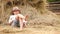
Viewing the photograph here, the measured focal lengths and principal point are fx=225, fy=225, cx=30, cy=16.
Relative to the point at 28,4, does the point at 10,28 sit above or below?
below

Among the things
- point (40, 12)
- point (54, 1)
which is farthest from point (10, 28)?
point (54, 1)

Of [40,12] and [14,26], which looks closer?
[14,26]

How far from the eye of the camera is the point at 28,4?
11.5m

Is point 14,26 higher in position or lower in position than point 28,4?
lower

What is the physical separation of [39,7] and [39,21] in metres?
1.75

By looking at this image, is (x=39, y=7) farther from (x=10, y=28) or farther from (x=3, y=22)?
(x=10, y=28)

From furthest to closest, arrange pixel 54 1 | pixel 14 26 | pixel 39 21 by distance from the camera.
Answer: pixel 54 1, pixel 39 21, pixel 14 26

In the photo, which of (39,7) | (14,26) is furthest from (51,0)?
(14,26)

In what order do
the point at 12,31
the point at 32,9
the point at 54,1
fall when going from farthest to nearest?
1. the point at 54,1
2. the point at 32,9
3. the point at 12,31

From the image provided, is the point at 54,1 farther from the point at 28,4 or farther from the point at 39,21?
the point at 39,21

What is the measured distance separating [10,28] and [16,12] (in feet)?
2.19

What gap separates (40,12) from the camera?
11773mm

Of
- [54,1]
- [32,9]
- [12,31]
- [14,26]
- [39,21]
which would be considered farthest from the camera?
[54,1]

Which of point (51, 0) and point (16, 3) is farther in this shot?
point (51, 0)
